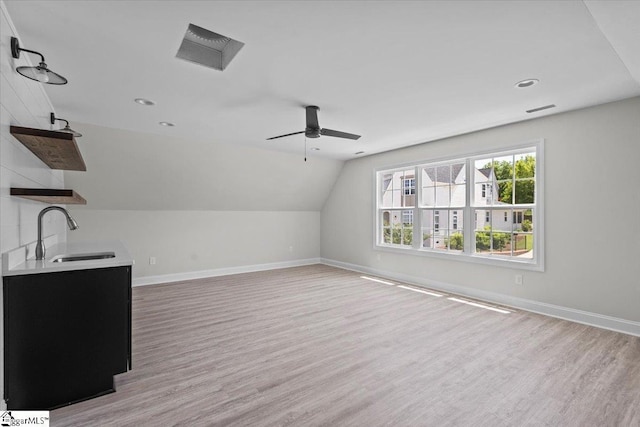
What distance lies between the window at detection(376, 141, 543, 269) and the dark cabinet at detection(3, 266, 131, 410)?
14.9 ft

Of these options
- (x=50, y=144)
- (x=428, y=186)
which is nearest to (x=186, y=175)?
(x=50, y=144)

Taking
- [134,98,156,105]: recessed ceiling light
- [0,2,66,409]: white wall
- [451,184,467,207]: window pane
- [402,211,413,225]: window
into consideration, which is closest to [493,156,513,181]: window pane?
[451,184,467,207]: window pane

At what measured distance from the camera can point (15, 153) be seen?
2031mm

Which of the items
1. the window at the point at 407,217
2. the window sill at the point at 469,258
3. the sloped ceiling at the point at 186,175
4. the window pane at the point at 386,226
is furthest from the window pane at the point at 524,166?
the sloped ceiling at the point at 186,175

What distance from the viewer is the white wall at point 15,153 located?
5.92 ft

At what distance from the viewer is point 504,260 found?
4.32m

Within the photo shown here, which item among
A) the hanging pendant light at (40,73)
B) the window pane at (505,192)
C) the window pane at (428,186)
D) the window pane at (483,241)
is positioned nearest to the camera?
the hanging pendant light at (40,73)

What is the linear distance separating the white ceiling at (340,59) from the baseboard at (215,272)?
2891 mm

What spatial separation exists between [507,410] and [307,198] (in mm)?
5793

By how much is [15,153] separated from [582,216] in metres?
5.43

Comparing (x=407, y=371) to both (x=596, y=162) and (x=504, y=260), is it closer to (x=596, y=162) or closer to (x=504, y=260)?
(x=504, y=260)

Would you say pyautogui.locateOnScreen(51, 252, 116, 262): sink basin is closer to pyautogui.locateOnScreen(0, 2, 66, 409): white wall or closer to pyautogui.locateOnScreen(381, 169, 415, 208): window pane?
pyautogui.locateOnScreen(0, 2, 66, 409): white wall

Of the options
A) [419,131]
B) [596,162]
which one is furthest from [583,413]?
[419,131]

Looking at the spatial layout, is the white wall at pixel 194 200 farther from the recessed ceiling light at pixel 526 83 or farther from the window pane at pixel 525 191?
the recessed ceiling light at pixel 526 83
